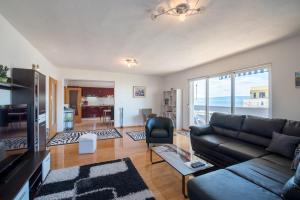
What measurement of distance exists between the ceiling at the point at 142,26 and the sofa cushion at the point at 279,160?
6.54 feet

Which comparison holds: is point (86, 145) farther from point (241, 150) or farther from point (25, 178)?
point (241, 150)

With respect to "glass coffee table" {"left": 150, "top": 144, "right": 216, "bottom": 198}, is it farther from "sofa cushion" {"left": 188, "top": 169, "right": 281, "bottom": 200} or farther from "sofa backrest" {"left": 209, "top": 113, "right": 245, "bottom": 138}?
"sofa backrest" {"left": 209, "top": 113, "right": 245, "bottom": 138}

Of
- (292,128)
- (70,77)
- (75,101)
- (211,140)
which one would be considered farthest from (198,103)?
(75,101)

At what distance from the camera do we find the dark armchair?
3.56 meters

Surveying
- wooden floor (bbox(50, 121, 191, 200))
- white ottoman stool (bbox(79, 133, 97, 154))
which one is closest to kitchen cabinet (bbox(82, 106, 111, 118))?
wooden floor (bbox(50, 121, 191, 200))

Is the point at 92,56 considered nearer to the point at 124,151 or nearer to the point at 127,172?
the point at 124,151

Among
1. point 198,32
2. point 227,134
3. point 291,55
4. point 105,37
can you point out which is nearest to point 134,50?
point 105,37

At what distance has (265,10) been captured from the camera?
6.20 ft

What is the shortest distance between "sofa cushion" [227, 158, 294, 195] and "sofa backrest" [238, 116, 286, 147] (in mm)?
723

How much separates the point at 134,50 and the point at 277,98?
10.6 feet

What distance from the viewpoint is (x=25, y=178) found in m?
1.54

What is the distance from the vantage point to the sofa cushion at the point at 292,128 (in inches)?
85.4

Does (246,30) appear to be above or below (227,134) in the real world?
above

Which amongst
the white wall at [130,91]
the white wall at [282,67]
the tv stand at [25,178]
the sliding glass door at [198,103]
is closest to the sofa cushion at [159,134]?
the sliding glass door at [198,103]
